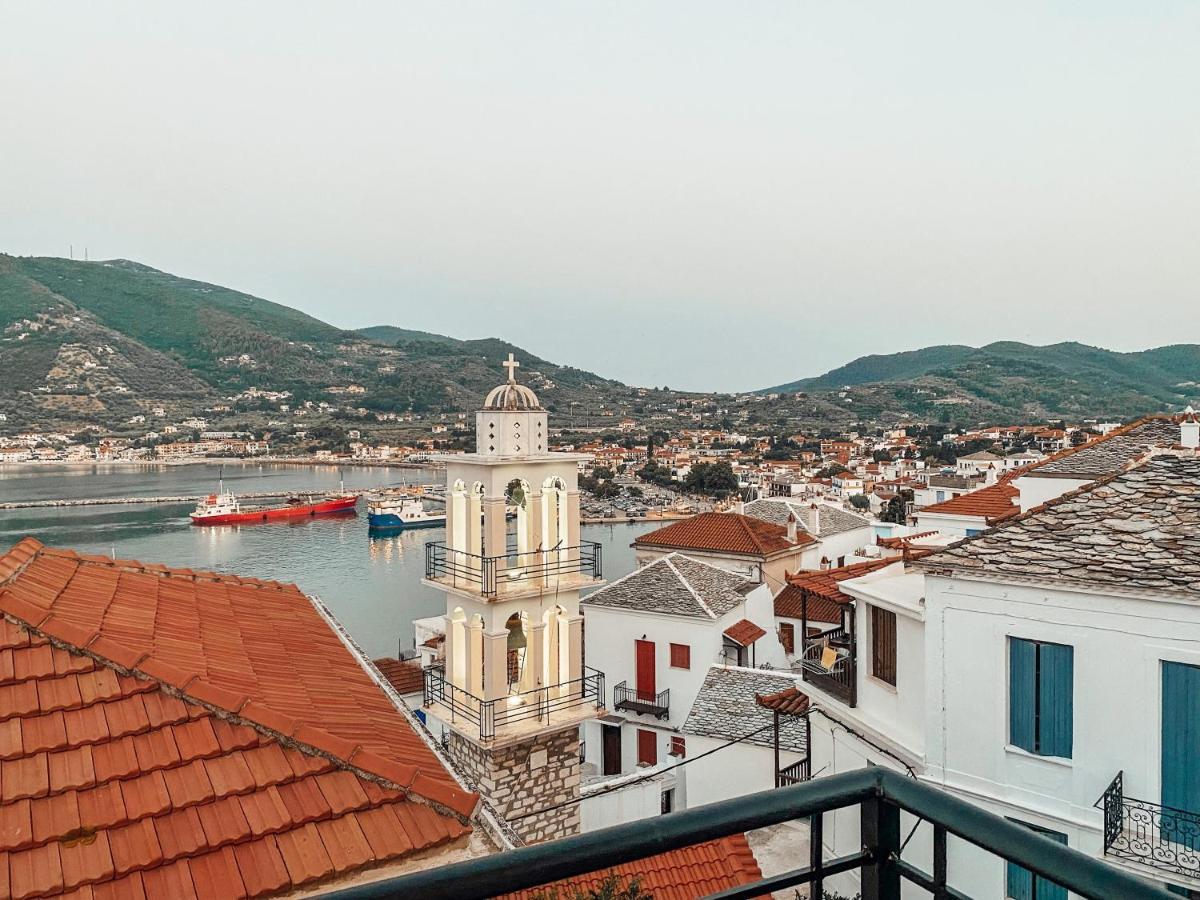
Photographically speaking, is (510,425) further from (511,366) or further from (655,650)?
(655,650)

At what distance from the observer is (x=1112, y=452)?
37.0 feet

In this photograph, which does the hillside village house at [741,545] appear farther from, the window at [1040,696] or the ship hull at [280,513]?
the ship hull at [280,513]

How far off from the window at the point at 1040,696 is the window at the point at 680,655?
10708 millimetres

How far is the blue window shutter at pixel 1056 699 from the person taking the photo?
249 inches

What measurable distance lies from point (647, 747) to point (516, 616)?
7.53 m

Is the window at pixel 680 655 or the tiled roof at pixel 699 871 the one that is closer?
the tiled roof at pixel 699 871

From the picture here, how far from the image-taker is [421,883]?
2.61 feet

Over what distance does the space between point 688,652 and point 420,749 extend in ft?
40.4

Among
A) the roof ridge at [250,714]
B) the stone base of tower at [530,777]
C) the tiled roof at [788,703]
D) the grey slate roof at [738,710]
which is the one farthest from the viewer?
the grey slate roof at [738,710]

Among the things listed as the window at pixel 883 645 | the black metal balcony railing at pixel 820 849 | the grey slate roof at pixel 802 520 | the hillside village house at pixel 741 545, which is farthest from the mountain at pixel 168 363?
the black metal balcony railing at pixel 820 849

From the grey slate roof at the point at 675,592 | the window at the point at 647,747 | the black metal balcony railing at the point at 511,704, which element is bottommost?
the window at the point at 647,747

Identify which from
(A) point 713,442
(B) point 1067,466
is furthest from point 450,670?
(A) point 713,442

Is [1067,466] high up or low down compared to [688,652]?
up

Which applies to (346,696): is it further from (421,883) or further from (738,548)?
(738,548)
